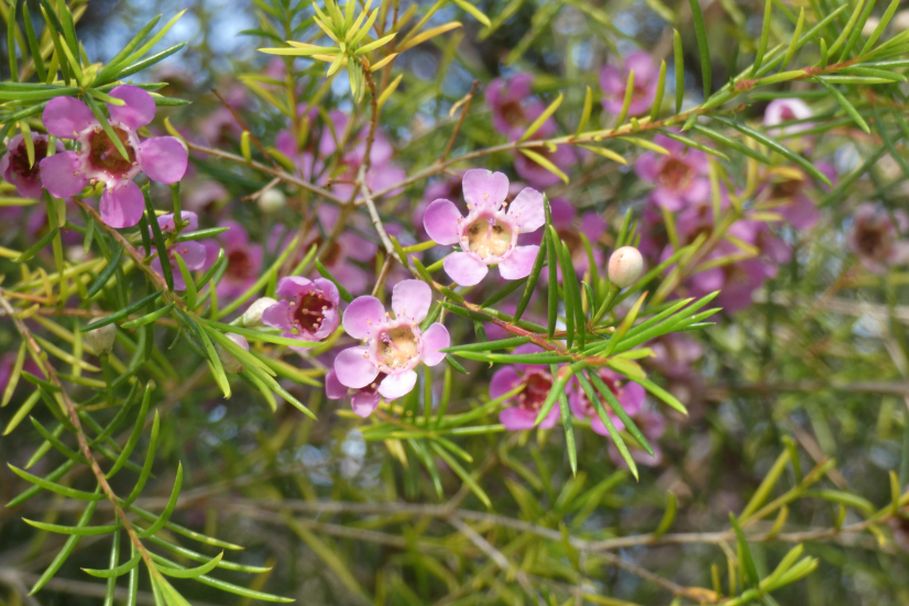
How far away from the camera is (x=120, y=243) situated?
68 centimetres

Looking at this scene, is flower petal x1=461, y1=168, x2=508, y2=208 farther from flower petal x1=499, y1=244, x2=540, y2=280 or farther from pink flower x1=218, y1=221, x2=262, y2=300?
pink flower x1=218, y1=221, x2=262, y2=300

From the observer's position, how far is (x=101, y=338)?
28.4 inches

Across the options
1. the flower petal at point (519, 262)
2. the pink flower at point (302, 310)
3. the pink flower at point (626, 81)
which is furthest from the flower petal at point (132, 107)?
the pink flower at point (626, 81)

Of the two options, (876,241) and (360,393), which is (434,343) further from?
(876,241)

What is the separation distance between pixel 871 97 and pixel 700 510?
82 cm

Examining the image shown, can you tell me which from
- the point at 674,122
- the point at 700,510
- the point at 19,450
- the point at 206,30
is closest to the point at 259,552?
the point at 19,450

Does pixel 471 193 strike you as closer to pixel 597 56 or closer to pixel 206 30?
pixel 206 30

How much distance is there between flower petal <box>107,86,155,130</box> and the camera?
25.2 inches

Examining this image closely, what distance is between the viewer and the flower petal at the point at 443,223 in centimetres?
70

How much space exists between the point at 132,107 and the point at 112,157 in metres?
0.04

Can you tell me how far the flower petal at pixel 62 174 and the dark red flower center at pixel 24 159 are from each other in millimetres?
41

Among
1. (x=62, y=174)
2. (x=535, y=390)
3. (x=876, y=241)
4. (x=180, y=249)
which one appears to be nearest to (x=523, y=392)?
(x=535, y=390)

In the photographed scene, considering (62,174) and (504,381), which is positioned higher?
(62,174)

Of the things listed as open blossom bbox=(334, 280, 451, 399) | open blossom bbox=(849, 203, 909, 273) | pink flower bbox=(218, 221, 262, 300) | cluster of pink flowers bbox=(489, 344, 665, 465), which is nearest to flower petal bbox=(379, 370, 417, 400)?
open blossom bbox=(334, 280, 451, 399)
